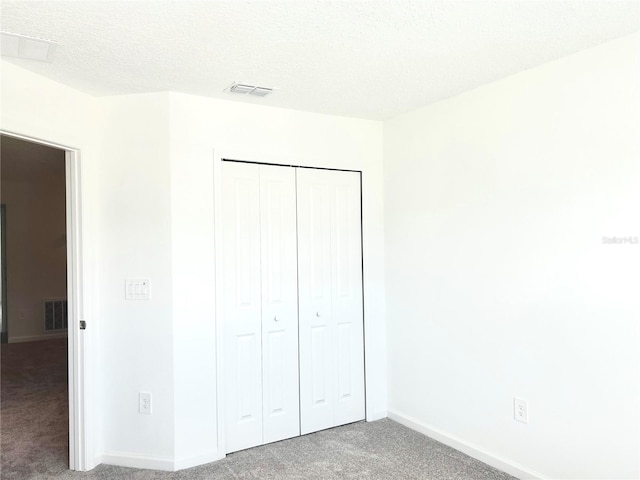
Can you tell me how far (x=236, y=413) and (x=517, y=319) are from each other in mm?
1876

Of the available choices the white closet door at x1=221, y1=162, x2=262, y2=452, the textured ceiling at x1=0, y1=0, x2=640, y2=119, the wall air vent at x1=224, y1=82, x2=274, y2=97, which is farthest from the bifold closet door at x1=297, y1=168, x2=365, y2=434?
the textured ceiling at x1=0, y1=0, x2=640, y2=119

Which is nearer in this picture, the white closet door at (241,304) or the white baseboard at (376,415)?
the white closet door at (241,304)

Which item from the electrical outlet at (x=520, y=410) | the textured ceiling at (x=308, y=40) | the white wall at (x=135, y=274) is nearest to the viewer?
the textured ceiling at (x=308, y=40)

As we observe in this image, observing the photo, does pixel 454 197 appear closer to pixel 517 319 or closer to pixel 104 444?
pixel 517 319

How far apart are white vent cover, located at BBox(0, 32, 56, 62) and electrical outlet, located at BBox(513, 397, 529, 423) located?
3043 mm

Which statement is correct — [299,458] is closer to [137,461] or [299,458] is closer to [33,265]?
[137,461]

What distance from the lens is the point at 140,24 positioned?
193 centimetres

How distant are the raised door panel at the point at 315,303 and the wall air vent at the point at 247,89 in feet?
2.14

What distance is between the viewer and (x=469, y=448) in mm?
2904

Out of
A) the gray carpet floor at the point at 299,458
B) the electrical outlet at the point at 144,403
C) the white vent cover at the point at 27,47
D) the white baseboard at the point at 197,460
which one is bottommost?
the gray carpet floor at the point at 299,458

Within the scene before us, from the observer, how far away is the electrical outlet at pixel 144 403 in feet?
9.29

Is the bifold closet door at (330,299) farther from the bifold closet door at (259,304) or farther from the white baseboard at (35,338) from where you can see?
the white baseboard at (35,338)

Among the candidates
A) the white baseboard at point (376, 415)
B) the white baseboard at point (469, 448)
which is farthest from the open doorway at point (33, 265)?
the white baseboard at point (469, 448)

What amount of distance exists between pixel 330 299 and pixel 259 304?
0.58 m
